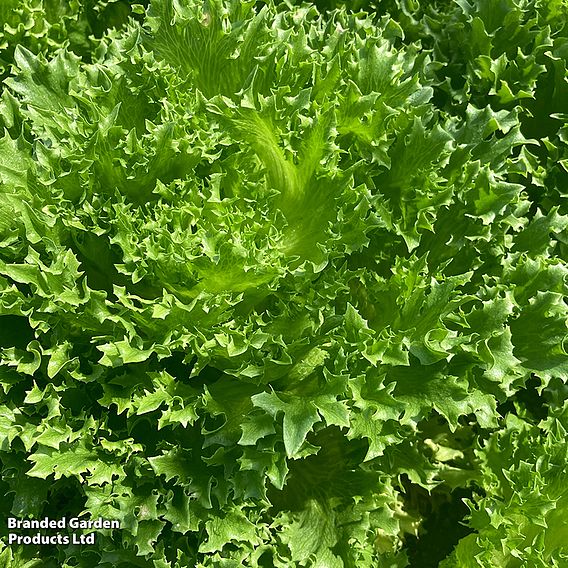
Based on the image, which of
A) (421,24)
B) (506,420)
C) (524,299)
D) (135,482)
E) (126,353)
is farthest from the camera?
(421,24)

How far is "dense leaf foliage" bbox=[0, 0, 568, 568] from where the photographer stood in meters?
2.07

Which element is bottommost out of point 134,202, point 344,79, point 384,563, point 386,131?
point 384,563

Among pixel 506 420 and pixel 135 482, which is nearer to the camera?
pixel 135 482

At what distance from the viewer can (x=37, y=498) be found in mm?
2283

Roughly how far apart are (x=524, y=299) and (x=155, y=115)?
134cm

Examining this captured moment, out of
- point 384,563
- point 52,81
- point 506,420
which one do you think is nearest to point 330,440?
point 384,563

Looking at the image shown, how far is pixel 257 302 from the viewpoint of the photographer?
221cm

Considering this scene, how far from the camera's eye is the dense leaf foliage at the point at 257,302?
6.81ft

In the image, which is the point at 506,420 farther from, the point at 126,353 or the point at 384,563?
the point at 126,353

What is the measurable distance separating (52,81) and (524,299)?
5.72 feet

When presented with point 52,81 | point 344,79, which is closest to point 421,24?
point 344,79

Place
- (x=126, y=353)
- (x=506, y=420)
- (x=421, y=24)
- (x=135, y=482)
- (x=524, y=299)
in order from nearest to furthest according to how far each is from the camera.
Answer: (x=126, y=353) → (x=135, y=482) → (x=524, y=299) → (x=506, y=420) → (x=421, y=24)

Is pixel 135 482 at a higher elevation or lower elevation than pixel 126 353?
lower

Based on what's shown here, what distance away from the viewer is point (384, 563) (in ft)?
8.05
